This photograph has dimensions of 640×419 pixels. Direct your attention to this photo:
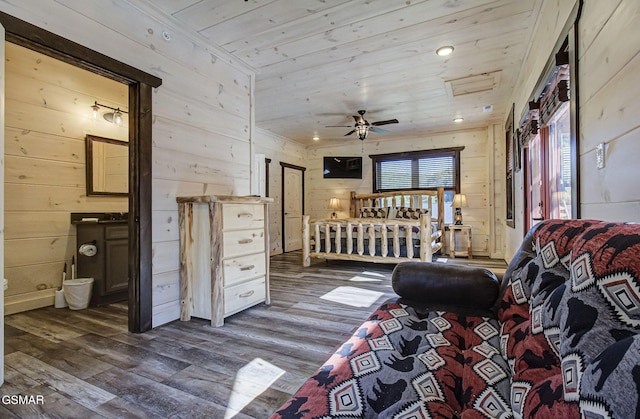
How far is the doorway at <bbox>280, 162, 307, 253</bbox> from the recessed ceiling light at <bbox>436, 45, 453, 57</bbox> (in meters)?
4.05

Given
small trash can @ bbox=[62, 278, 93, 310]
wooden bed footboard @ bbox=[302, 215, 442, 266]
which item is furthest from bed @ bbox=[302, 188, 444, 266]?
small trash can @ bbox=[62, 278, 93, 310]

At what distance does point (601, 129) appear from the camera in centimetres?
135

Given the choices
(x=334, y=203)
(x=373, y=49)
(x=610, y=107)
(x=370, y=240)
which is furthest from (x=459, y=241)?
(x=610, y=107)

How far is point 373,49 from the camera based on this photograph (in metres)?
2.92

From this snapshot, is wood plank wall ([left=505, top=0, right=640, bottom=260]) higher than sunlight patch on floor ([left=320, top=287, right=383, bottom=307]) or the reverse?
higher

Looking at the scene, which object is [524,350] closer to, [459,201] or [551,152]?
[551,152]

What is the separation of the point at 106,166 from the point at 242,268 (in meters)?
2.15

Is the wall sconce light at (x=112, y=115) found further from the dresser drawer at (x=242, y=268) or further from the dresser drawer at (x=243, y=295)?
the dresser drawer at (x=243, y=295)

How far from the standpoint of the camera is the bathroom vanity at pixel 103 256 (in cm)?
297

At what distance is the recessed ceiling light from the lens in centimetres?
288

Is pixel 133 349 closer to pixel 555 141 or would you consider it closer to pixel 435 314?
pixel 435 314

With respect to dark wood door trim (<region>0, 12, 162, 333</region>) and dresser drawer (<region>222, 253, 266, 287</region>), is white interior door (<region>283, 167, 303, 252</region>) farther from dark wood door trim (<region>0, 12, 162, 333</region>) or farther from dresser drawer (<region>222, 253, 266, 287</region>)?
dark wood door trim (<region>0, 12, 162, 333</region>)

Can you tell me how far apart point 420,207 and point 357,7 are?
4372 millimetres

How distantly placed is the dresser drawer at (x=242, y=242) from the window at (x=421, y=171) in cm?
428
